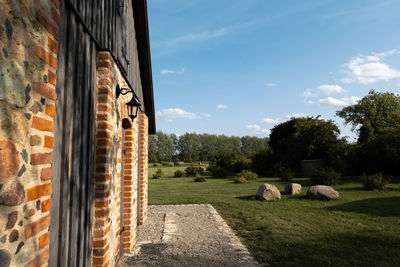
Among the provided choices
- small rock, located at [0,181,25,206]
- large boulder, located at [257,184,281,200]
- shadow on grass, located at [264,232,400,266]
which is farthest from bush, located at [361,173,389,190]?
small rock, located at [0,181,25,206]

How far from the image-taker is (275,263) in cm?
454

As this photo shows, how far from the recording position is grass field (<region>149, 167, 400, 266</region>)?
4836 millimetres

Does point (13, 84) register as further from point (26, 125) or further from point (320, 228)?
point (320, 228)

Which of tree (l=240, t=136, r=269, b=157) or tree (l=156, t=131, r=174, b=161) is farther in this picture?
tree (l=240, t=136, r=269, b=157)

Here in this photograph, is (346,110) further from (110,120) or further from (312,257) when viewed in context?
(110,120)

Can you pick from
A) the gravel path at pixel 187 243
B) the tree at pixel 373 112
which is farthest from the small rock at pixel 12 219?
the tree at pixel 373 112

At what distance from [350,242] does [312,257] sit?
1.46 meters

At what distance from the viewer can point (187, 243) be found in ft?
18.9

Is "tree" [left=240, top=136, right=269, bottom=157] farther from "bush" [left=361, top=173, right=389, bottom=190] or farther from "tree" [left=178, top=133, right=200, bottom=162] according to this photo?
"bush" [left=361, top=173, right=389, bottom=190]

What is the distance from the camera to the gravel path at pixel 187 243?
4746 mm

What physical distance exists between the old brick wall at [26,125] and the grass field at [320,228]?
13.4 ft

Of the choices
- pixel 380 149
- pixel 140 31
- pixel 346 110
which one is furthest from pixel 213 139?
pixel 140 31

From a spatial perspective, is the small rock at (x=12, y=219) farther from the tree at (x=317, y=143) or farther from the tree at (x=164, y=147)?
the tree at (x=164, y=147)

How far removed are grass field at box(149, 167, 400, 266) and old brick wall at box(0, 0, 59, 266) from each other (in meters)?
4.08
